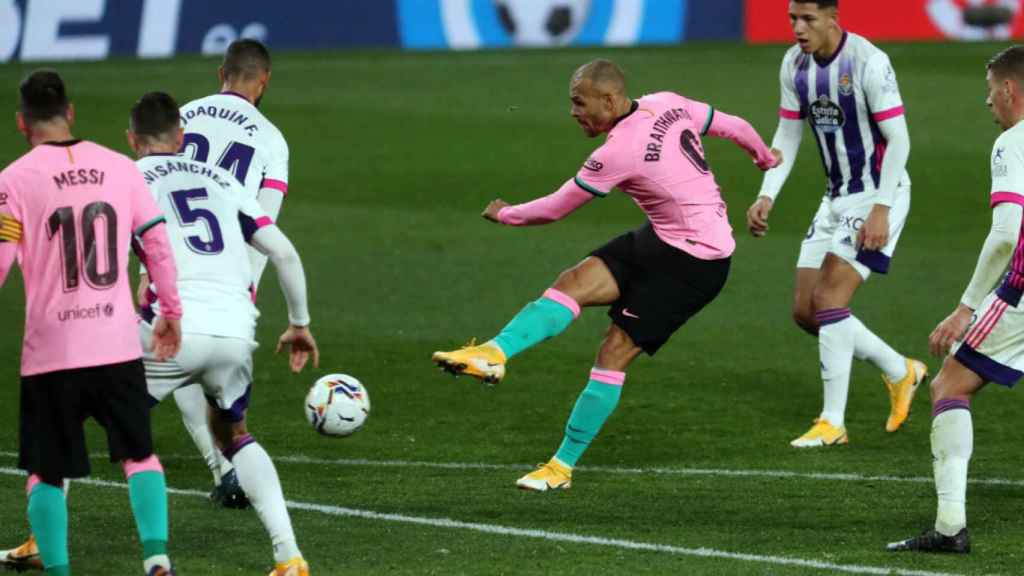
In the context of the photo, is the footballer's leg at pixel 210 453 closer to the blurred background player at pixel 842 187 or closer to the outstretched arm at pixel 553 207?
the outstretched arm at pixel 553 207

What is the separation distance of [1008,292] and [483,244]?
10227 mm

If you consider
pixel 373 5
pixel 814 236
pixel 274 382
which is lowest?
pixel 274 382

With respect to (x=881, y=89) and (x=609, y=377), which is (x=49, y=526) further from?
(x=881, y=89)

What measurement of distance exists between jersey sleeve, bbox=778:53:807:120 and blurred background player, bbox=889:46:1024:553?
2.69 metres

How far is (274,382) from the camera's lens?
1145 centimetres

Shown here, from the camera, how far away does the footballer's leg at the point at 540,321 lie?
7855 mm

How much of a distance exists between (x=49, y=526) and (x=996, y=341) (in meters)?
3.72

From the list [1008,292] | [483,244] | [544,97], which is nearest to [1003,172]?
[1008,292]

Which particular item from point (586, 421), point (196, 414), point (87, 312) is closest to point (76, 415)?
point (87, 312)

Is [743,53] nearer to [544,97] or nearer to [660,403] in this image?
[544,97]

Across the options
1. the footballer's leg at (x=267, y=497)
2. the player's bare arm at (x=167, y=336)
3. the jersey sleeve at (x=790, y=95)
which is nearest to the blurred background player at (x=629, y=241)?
the jersey sleeve at (x=790, y=95)

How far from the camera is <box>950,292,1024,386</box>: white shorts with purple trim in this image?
707 centimetres

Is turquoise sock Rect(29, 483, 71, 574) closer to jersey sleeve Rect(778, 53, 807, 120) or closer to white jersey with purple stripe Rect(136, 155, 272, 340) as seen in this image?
white jersey with purple stripe Rect(136, 155, 272, 340)

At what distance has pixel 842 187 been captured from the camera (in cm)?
988
